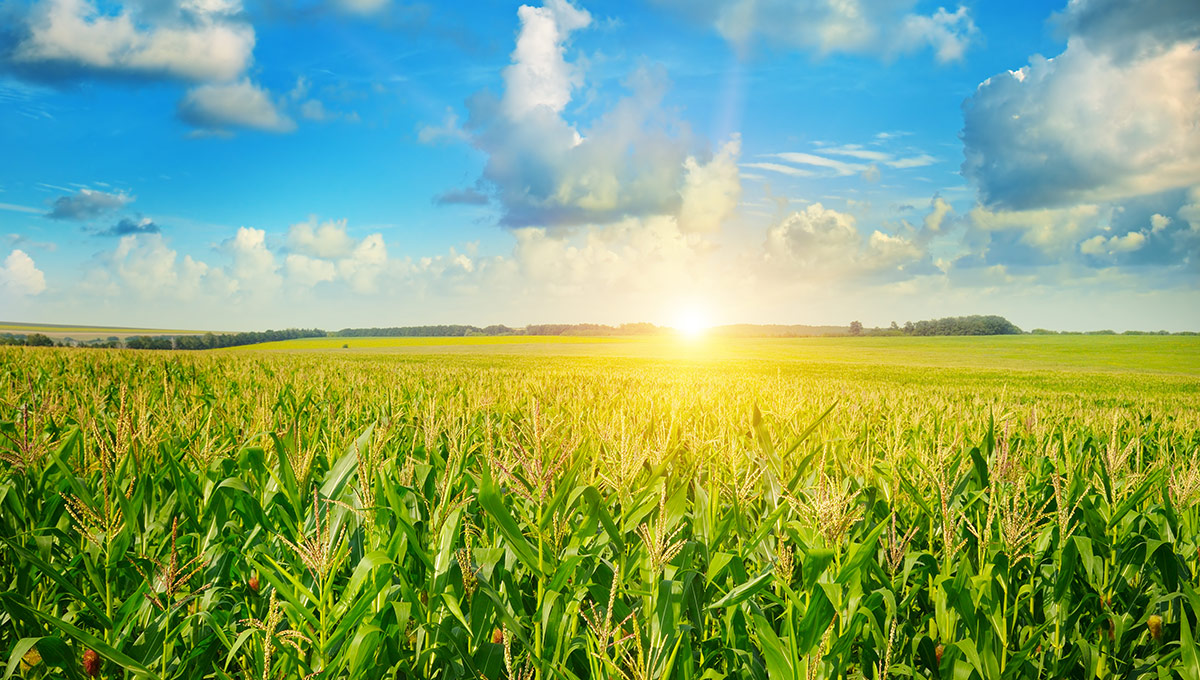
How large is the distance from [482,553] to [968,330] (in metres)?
106

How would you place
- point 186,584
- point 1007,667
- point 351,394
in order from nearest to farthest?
1. point 1007,667
2. point 186,584
3. point 351,394

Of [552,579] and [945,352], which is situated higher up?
[552,579]

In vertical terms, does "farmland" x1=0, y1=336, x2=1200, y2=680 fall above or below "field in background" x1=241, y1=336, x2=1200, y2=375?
above

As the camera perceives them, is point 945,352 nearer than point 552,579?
No

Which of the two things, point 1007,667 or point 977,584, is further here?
point 977,584

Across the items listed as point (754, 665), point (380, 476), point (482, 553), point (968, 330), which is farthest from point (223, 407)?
point (968, 330)

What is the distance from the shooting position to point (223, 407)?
236 inches

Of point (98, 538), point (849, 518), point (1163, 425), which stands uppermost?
point (849, 518)

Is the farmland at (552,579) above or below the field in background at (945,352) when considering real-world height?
above

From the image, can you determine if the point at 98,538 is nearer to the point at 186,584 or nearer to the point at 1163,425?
the point at 186,584

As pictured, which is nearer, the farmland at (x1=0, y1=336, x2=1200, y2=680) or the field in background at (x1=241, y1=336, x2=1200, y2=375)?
the farmland at (x1=0, y1=336, x2=1200, y2=680)

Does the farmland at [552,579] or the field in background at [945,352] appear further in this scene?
the field in background at [945,352]

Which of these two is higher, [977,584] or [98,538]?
[98,538]

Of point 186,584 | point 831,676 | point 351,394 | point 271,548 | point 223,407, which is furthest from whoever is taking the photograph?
point 351,394
